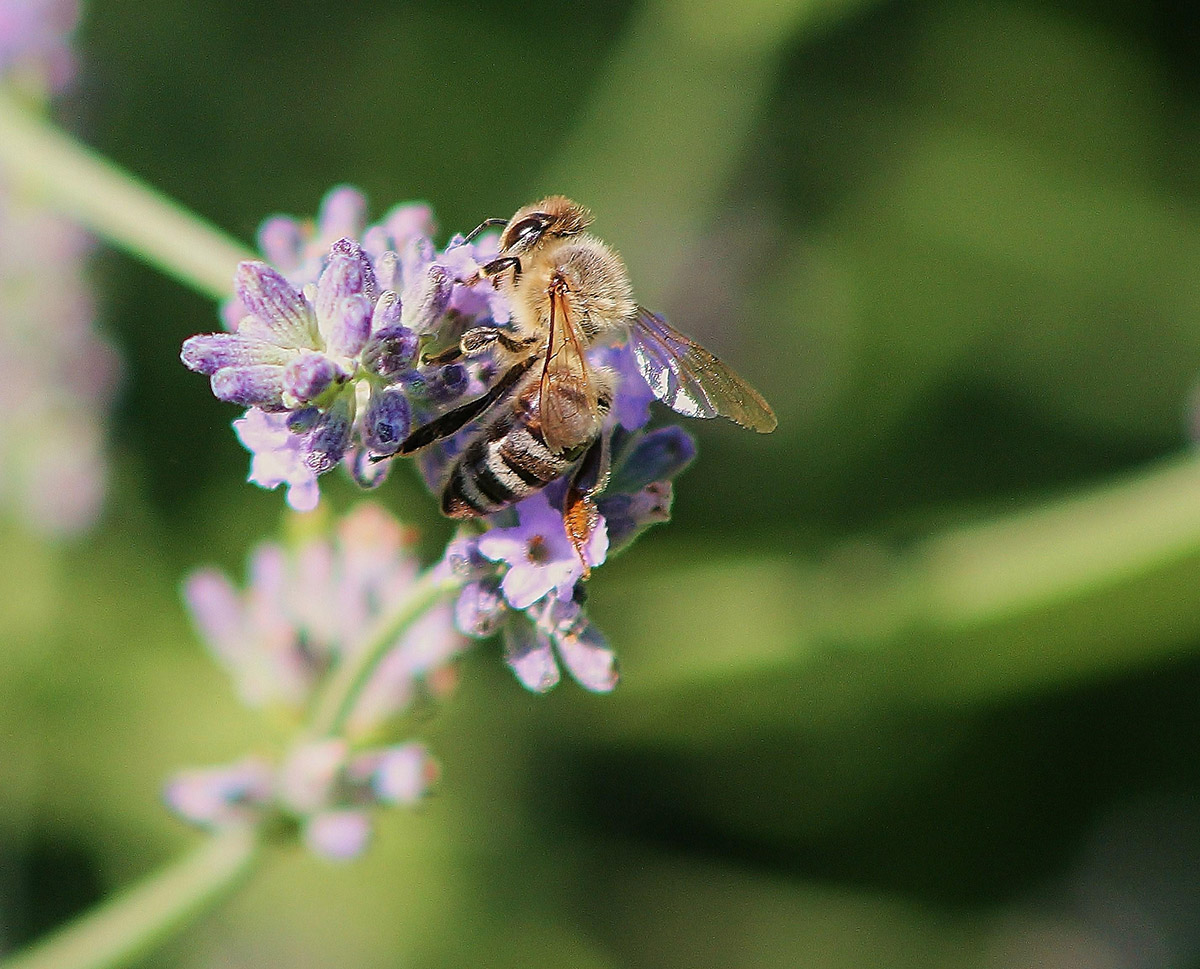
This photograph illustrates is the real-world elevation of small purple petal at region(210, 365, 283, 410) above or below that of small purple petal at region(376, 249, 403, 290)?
below

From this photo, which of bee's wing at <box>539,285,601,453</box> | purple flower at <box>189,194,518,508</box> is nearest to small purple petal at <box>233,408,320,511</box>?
purple flower at <box>189,194,518,508</box>

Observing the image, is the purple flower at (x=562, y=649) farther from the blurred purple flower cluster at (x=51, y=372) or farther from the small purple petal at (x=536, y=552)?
the blurred purple flower cluster at (x=51, y=372)

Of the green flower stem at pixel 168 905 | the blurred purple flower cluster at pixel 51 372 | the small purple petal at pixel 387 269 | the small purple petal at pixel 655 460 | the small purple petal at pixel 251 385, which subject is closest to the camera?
the small purple petal at pixel 251 385

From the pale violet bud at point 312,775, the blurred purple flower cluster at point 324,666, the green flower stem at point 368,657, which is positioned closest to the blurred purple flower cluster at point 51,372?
the blurred purple flower cluster at point 324,666

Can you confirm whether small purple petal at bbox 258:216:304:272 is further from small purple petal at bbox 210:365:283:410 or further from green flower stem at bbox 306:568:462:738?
green flower stem at bbox 306:568:462:738

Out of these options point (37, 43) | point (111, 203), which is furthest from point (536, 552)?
point (37, 43)

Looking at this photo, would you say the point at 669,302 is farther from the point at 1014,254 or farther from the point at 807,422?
the point at 1014,254

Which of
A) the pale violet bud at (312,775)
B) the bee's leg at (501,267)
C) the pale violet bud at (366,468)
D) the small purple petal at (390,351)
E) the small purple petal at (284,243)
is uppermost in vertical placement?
the bee's leg at (501,267)

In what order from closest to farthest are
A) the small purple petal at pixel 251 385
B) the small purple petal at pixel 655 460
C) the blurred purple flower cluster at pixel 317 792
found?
the small purple petal at pixel 251 385 < the small purple petal at pixel 655 460 < the blurred purple flower cluster at pixel 317 792
